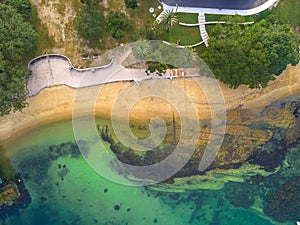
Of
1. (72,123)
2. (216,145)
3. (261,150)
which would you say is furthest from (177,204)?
(72,123)

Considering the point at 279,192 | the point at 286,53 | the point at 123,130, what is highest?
the point at 286,53

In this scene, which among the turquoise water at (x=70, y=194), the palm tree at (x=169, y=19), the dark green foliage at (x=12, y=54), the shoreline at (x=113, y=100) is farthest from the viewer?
the turquoise water at (x=70, y=194)

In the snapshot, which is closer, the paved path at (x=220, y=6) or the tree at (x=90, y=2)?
the tree at (x=90, y=2)

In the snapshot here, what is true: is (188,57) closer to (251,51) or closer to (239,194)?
(251,51)

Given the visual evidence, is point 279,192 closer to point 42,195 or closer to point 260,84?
point 260,84

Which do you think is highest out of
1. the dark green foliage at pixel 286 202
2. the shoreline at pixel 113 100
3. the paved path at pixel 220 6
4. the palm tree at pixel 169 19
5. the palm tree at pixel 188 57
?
the paved path at pixel 220 6

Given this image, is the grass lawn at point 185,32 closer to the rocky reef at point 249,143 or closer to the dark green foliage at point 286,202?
the rocky reef at point 249,143

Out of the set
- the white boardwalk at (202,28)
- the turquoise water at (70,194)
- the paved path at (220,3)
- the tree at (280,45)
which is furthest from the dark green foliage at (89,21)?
the tree at (280,45)
